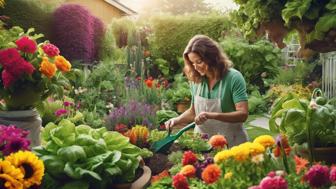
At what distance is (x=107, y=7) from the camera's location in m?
18.8

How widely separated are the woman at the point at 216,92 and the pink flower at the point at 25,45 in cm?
→ 103

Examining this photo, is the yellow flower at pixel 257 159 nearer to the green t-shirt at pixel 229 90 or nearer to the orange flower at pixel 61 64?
the orange flower at pixel 61 64

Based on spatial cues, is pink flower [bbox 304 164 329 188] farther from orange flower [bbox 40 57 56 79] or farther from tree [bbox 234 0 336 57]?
orange flower [bbox 40 57 56 79]

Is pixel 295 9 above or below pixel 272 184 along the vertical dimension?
above

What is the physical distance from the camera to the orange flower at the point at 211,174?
5.41 ft

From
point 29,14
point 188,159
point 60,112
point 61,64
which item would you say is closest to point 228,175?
point 188,159

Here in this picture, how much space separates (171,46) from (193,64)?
9.92 metres

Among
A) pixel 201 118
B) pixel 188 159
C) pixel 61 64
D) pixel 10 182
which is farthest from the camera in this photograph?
pixel 201 118

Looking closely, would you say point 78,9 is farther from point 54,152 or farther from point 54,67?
point 54,152

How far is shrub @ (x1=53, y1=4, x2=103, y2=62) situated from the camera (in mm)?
10820

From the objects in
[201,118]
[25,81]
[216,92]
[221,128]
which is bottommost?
[221,128]

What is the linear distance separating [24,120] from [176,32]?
441 inches

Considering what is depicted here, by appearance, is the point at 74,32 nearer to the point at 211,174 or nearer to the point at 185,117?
the point at 185,117

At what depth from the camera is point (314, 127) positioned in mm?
2104
